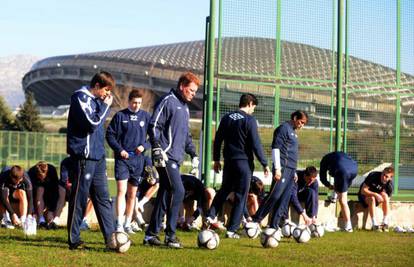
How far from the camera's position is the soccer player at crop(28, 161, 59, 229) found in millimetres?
11453

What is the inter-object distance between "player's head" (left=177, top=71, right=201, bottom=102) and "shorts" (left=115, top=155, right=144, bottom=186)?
5.40 feet

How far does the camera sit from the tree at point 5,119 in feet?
208

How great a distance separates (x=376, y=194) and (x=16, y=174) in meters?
6.06

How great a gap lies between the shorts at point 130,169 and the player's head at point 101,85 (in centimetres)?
211

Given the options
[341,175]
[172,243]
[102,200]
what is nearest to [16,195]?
[102,200]

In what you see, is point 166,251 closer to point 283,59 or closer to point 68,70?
point 283,59

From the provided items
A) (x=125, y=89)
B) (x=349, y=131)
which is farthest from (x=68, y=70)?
(x=349, y=131)

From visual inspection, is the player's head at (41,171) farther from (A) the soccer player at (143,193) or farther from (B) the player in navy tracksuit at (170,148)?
(B) the player in navy tracksuit at (170,148)

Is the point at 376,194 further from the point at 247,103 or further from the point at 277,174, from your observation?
the point at 247,103

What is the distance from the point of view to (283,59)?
46.2ft

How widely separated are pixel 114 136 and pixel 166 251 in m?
2.36

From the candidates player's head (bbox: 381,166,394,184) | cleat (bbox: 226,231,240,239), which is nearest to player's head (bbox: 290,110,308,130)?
cleat (bbox: 226,231,240,239)

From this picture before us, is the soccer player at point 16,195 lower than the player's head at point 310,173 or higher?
lower

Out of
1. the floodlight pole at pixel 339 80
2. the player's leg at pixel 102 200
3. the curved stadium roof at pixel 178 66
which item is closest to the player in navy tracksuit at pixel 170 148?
the player's leg at pixel 102 200
